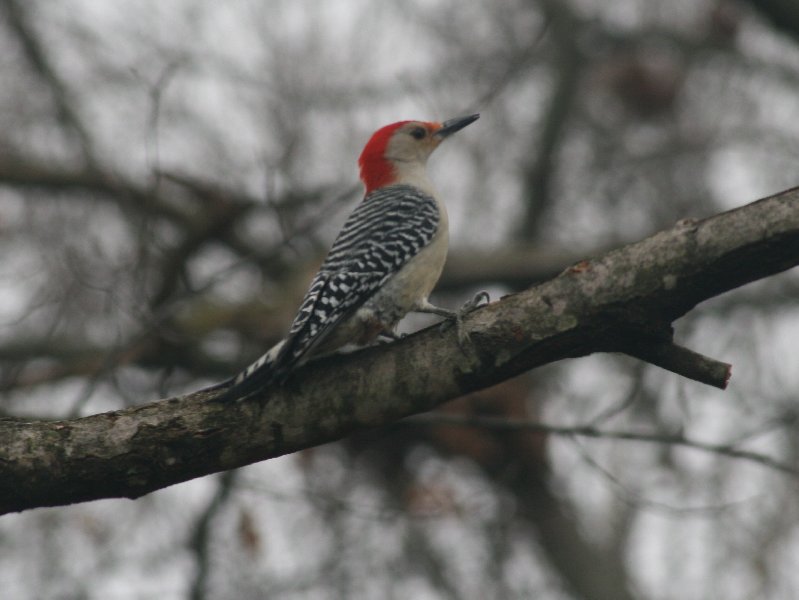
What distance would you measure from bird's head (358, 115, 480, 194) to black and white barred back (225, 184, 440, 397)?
237 mm

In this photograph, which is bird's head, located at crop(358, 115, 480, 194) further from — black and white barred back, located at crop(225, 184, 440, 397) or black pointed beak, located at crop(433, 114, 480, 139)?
black and white barred back, located at crop(225, 184, 440, 397)

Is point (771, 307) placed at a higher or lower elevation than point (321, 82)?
lower

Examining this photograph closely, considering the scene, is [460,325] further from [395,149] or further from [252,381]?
[395,149]

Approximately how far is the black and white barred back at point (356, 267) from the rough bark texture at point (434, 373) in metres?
0.13

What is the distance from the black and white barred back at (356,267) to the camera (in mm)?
4004

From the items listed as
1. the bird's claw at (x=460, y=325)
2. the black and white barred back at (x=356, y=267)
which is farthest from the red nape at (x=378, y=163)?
the bird's claw at (x=460, y=325)

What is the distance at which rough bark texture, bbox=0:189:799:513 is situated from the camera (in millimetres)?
3471

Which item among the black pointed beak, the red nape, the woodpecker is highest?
the black pointed beak

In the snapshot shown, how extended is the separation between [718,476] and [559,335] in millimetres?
7361

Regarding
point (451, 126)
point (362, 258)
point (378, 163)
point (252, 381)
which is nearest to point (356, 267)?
point (362, 258)

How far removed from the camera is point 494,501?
9.20m

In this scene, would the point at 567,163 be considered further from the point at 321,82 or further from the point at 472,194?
the point at 321,82

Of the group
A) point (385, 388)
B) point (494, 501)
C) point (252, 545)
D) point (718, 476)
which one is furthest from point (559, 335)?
point (718, 476)

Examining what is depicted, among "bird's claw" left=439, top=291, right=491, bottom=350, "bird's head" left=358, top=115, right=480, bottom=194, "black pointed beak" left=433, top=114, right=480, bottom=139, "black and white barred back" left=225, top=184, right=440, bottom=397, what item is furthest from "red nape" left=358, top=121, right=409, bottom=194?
"bird's claw" left=439, top=291, right=491, bottom=350
